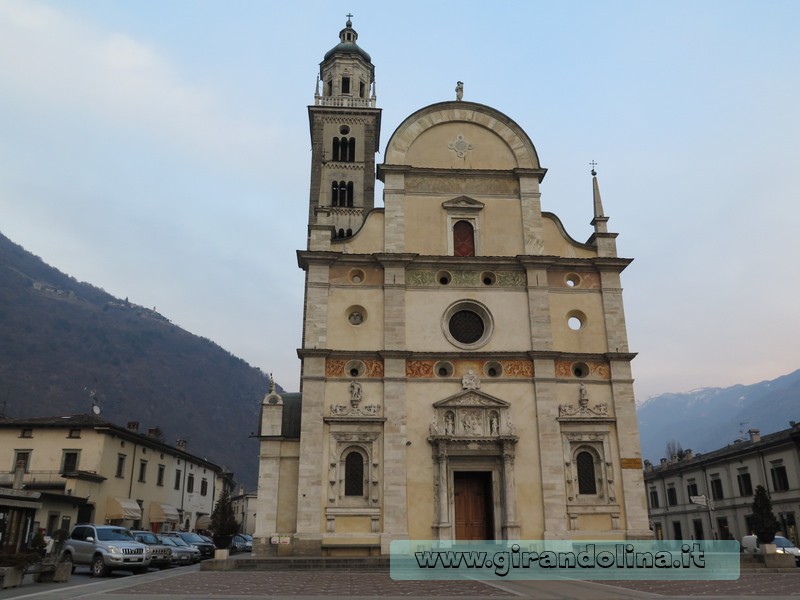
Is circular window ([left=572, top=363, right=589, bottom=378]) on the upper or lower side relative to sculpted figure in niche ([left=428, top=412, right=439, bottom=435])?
upper

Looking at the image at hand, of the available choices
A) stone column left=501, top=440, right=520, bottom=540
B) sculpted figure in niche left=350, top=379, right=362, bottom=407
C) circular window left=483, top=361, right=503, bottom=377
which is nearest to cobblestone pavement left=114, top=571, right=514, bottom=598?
stone column left=501, top=440, right=520, bottom=540

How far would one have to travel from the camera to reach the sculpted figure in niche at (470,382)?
24516 mm

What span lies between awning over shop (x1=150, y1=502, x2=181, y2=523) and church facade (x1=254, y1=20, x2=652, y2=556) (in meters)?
20.7

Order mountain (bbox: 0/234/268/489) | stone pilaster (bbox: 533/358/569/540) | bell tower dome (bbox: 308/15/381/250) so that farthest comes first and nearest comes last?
mountain (bbox: 0/234/268/489) < bell tower dome (bbox: 308/15/381/250) < stone pilaster (bbox: 533/358/569/540)

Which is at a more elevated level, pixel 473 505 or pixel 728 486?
pixel 728 486

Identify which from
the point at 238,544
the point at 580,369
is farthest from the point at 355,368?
the point at 238,544

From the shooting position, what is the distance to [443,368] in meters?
24.9

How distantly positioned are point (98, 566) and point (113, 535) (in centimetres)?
170

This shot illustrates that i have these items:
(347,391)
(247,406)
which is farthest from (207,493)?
(247,406)

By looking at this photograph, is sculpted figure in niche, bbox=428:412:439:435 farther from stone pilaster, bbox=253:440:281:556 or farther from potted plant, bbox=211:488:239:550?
potted plant, bbox=211:488:239:550

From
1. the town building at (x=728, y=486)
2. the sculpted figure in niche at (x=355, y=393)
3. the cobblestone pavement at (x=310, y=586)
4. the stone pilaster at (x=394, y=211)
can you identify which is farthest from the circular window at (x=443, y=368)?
the town building at (x=728, y=486)

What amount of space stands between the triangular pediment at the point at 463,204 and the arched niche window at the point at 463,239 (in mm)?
631

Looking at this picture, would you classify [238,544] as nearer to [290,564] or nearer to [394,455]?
[290,564]

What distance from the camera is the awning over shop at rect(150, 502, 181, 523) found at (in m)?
40.9
